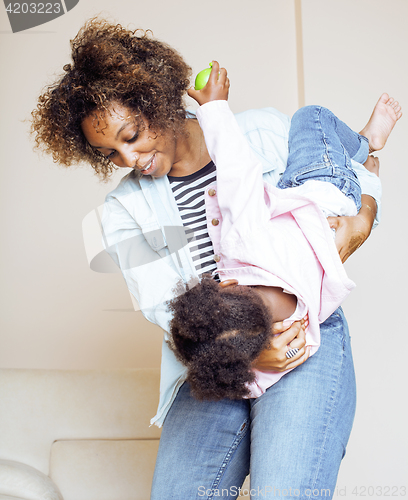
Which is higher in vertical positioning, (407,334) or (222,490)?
(222,490)

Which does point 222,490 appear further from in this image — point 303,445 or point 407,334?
point 407,334

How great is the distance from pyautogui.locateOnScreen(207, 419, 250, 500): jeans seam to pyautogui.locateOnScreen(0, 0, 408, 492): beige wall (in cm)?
106

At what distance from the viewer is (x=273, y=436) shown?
3.27ft

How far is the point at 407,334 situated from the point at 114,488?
1393 millimetres

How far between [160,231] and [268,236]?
1.18 ft

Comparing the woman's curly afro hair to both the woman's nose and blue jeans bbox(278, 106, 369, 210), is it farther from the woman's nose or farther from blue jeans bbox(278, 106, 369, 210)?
blue jeans bbox(278, 106, 369, 210)

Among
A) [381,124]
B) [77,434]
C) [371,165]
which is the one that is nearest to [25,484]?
[77,434]

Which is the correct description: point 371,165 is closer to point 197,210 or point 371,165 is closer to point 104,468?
point 197,210

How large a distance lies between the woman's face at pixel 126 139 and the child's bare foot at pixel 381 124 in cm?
71

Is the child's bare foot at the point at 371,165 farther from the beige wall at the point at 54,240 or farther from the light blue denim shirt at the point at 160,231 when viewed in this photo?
the beige wall at the point at 54,240

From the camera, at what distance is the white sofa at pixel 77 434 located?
1.93m

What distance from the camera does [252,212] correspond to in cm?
99

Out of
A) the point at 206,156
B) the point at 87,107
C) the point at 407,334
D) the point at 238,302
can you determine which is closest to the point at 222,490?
the point at 238,302

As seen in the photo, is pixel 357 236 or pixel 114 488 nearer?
pixel 357 236
